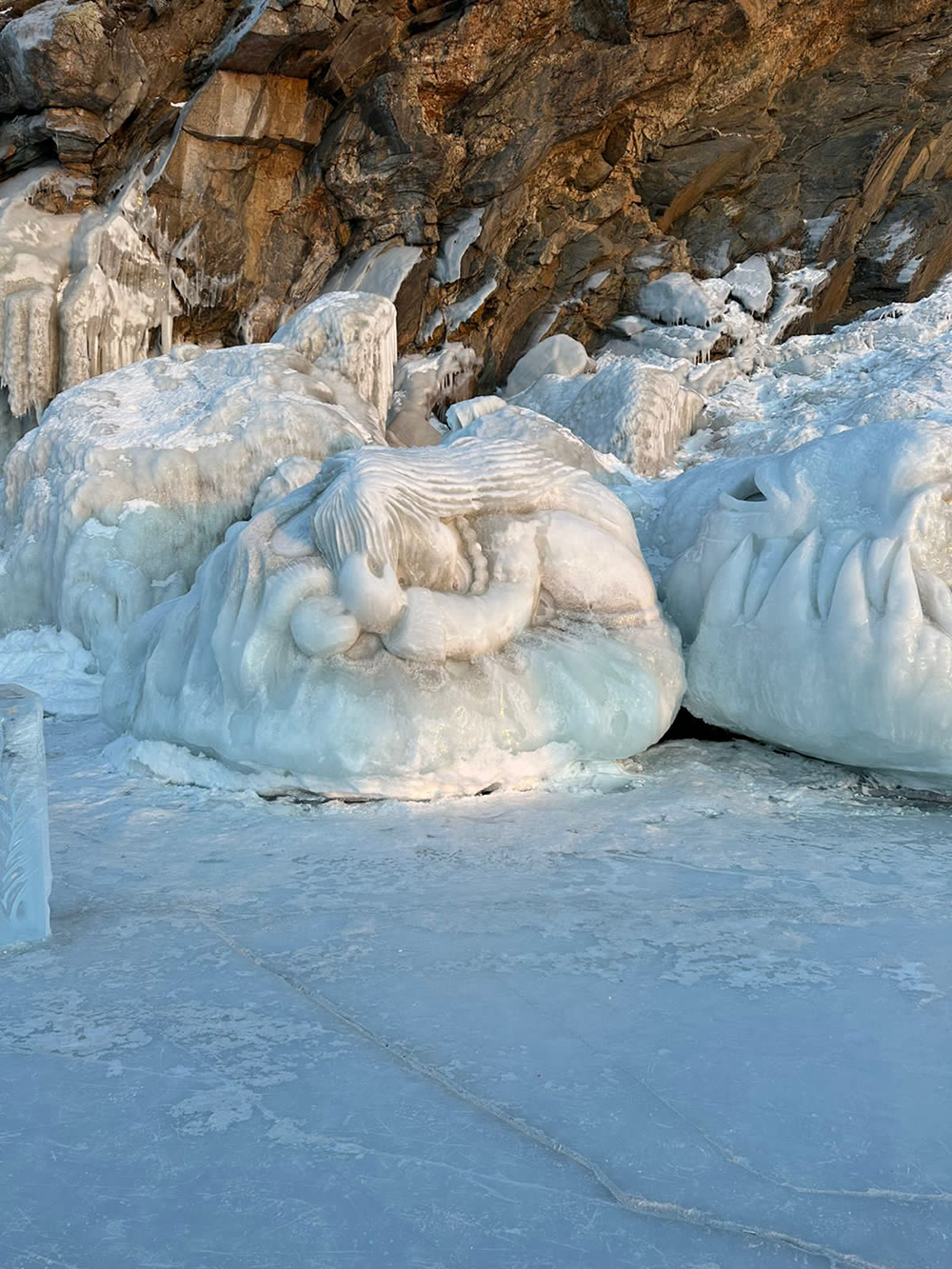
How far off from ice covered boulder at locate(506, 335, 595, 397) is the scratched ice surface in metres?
9.07

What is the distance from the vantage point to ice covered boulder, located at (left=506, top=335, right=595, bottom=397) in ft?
37.2

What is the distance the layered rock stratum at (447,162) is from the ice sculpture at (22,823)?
6.82 metres

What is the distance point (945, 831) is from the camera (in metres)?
2.95

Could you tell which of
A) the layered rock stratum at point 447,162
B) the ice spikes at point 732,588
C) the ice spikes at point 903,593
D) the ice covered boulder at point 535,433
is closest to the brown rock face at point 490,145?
the layered rock stratum at point 447,162

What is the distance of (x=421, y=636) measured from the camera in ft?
10.5

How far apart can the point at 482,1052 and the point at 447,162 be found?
10.4 meters

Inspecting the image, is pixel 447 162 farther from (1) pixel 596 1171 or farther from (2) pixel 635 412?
(1) pixel 596 1171

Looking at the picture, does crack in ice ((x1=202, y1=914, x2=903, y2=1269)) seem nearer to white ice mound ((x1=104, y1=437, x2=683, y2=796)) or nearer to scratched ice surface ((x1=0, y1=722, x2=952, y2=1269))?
scratched ice surface ((x1=0, y1=722, x2=952, y2=1269))

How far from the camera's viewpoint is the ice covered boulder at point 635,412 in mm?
8852

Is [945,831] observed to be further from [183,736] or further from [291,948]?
[183,736]

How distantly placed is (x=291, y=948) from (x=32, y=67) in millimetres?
8549

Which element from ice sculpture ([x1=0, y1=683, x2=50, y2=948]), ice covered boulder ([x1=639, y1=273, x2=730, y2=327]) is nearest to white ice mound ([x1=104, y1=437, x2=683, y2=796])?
ice sculpture ([x1=0, y1=683, x2=50, y2=948])

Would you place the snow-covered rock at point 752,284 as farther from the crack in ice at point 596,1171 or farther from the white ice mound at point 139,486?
the crack in ice at point 596,1171

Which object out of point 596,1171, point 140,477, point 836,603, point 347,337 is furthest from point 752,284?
point 596,1171
